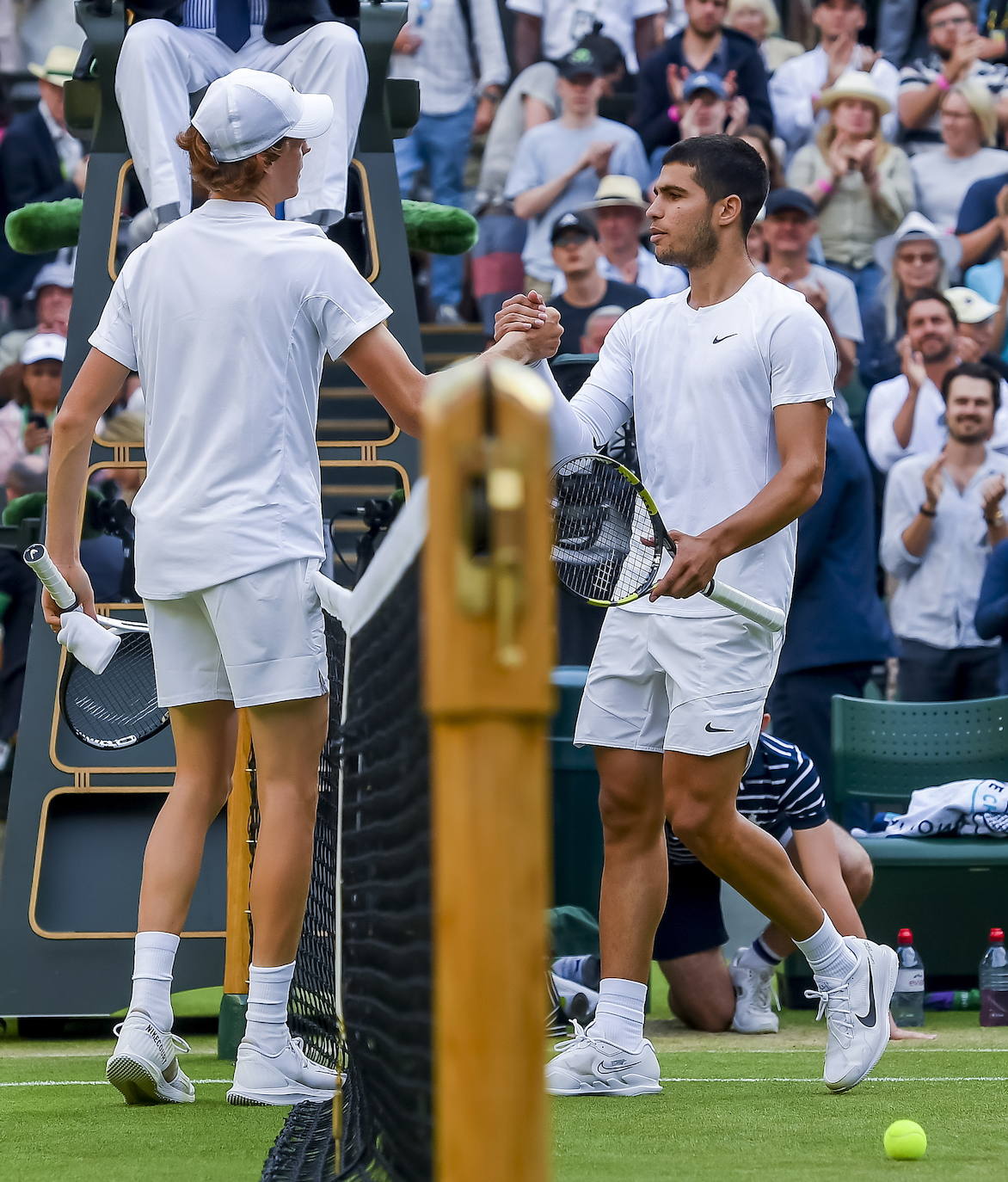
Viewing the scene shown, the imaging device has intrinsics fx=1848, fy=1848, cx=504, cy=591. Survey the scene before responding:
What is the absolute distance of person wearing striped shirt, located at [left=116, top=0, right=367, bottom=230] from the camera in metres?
5.97

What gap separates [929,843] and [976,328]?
4.31 m

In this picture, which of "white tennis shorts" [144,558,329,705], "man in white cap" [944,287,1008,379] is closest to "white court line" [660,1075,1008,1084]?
"white tennis shorts" [144,558,329,705]

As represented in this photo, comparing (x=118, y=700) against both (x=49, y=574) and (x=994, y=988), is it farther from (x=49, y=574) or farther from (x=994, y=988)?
(x=994, y=988)

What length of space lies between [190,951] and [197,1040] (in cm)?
33

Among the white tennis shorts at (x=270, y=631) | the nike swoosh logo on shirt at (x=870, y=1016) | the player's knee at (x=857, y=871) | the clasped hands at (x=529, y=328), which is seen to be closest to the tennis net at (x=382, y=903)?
the white tennis shorts at (x=270, y=631)

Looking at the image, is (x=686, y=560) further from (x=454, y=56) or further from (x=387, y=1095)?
(x=454, y=56)

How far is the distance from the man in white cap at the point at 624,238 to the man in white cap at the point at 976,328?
1487mm

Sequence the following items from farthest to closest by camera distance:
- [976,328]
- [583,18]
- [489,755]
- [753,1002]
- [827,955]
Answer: [583,18] → [976,328] → [753,1002] → [827,955] → [489,755]

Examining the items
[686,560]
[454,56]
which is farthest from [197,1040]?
[454,56]

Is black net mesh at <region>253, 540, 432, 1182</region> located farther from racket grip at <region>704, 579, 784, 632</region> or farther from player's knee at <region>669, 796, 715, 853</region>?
racket grip at <region>704, 579, 784, 632</region>

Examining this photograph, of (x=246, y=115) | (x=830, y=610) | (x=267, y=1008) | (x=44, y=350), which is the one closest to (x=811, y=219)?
(x=830, y=610)

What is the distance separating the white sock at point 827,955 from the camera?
4.34m

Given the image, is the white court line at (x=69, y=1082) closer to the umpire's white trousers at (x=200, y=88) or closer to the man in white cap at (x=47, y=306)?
the umpire's white trousers at (x=200, y=88)

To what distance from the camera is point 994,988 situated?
6062 mm
